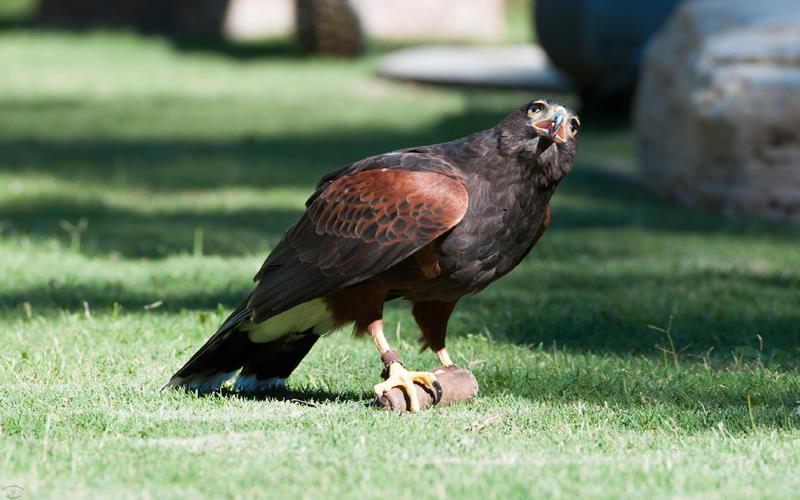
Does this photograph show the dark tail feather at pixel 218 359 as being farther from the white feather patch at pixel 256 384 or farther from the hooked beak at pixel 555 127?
the hooked beak at pixel 555 127

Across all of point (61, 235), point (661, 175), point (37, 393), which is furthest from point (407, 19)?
point (37, 393)

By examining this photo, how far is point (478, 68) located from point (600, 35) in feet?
19.5

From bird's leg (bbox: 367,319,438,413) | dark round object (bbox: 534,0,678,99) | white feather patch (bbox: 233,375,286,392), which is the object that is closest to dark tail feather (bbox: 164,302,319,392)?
white feather patch (bbox: 233,375,286,392)

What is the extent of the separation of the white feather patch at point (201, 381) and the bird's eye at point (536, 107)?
1640 mm

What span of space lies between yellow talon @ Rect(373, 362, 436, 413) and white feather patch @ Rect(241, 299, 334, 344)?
15.7 inches

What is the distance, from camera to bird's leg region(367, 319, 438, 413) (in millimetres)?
5141

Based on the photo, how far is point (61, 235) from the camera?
380 inches

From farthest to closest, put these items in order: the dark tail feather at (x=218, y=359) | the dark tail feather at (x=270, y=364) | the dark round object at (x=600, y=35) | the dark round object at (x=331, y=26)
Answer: the dark round object at (x=331, y=26) → the dark round object at (x=600, y=35) → the dark tail feather at (x=270, y=364) → the dark tail feather at (x=218, y=359)

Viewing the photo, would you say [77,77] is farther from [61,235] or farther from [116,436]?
[116,436]

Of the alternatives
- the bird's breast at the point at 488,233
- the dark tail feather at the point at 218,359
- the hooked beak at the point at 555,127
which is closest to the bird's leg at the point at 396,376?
the bird's breast at the point at 488,233

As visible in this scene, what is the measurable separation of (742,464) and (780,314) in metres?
3.19

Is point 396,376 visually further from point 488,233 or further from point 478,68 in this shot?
point 478,68

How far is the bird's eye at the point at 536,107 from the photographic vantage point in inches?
201

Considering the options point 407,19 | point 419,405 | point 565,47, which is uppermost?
point 419,405
